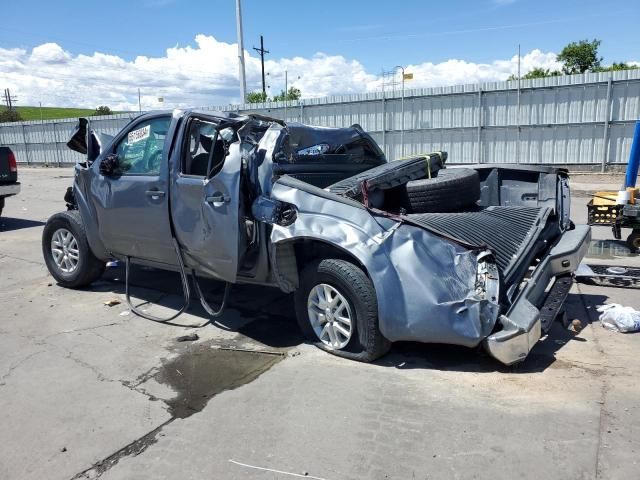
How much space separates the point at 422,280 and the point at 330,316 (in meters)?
0.88

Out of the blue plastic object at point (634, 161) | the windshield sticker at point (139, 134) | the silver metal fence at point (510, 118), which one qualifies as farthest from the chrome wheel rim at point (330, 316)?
the silver metal fence at point (510, 118)

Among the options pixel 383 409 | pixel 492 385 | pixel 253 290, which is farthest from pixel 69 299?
pixel 492 385

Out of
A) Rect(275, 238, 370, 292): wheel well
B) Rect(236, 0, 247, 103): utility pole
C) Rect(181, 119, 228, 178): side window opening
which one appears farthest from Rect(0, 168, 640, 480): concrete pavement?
Rect(236, 0, 247, 103): utility pole

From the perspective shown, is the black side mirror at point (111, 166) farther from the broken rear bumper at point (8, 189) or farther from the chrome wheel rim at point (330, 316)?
the broken rear bumper at point (8, 189)

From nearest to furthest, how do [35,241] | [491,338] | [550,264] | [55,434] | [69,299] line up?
1. [55,434]
2. [491,338]
3. [550,264]
4. [69,299]
5. [35,241]

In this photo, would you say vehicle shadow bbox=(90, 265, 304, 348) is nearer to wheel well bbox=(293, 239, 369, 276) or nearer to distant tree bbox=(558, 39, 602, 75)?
wheel well bbox=(293, 239, 369, 276)

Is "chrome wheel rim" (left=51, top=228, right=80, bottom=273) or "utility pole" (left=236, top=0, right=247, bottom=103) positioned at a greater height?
"utility pole" (left=236, top=0, right=247, bottom=103)

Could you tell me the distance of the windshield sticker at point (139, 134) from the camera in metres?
5.37

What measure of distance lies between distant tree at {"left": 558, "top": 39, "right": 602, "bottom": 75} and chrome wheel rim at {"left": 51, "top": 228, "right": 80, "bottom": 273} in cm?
4303

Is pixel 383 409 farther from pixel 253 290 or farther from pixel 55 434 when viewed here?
pixel 253 290

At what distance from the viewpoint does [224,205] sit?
4480 millimetres

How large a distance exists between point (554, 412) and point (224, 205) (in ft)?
9.31

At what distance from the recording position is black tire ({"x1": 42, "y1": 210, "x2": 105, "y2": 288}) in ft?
20.1

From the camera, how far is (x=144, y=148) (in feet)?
17.6
